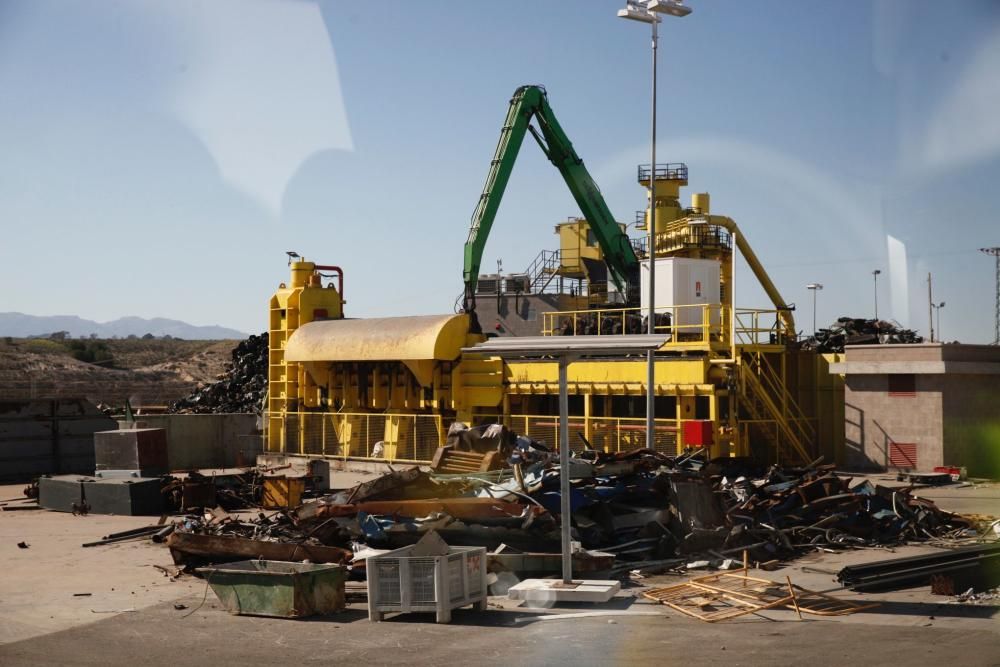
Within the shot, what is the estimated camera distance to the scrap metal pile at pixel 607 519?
46.3 feet

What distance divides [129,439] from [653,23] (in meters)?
16.0

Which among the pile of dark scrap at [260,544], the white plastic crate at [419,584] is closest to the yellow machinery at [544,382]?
the pile of dark scrap at [260,544]

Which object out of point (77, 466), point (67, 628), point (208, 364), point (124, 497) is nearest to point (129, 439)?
point (124, 497)

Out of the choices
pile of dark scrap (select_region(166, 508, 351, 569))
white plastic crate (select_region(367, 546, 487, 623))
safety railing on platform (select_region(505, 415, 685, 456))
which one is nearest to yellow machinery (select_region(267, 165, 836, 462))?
safety railing on platform (select_region(505, 415, 685, 456))

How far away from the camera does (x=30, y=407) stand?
105 ft

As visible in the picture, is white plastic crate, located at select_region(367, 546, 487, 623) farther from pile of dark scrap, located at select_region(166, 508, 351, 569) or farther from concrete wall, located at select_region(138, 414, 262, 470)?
concrete wall, located at select_region(138, 414, 262, 470)

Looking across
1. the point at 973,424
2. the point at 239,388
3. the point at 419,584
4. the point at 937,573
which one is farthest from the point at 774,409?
the point at 239,388

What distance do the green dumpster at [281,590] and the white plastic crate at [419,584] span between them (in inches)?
24.8

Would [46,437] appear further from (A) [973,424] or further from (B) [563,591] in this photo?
(A) [973,424]

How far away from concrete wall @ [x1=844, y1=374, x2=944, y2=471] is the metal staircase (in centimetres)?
122

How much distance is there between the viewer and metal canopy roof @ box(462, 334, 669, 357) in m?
12.2

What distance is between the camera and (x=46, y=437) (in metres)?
31.8

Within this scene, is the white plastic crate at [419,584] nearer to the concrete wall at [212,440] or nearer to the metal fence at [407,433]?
the metal fence at [407,433]

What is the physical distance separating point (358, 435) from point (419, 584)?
65.7ft
